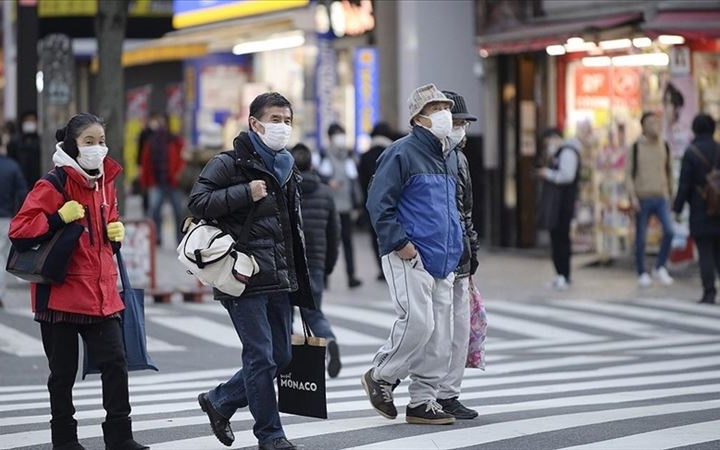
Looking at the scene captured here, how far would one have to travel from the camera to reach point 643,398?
1105cm

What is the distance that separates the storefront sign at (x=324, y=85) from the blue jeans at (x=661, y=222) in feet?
37.5

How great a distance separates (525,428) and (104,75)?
423 inches

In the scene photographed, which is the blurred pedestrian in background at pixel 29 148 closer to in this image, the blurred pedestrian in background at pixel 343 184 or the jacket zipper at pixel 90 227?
the blurred pedestrian in background at pixel 343 184

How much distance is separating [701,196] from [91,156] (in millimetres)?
10294

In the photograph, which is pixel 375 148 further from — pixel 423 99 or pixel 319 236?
pixel 423 99

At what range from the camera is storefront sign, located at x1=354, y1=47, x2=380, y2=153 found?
2852cm

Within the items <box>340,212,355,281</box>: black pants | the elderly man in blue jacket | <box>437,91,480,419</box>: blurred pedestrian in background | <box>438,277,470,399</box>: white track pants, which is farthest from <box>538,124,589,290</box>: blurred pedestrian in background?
the elderly man in blue jacket

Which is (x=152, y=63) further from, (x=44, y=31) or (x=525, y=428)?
(x=525, y=428)

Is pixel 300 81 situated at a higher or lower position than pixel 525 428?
higher

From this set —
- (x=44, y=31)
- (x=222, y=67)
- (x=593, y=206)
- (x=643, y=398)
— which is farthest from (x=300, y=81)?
(x=643, y=398)

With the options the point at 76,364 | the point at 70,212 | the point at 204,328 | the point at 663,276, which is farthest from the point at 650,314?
the point at 70,212

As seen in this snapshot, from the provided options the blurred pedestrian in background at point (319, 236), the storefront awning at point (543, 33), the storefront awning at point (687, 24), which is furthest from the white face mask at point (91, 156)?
the storefront awning at point (543, 33)

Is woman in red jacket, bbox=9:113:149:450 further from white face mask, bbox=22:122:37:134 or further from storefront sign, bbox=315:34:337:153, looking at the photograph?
storefront sign, bbox=315:34:337:153

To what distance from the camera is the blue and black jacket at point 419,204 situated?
9578 millimetres
